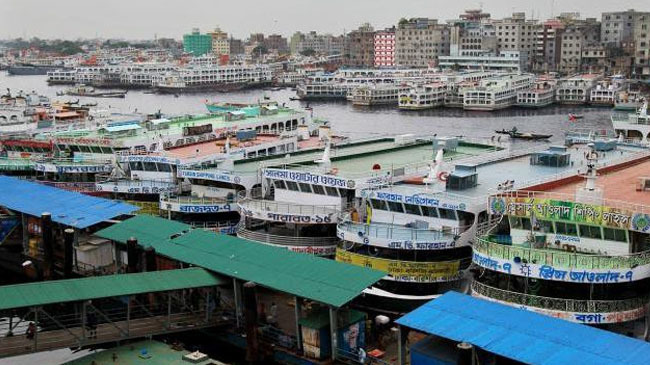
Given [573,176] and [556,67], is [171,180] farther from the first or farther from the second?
[556,67]

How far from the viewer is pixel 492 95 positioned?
116 m

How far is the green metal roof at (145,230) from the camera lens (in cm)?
2884

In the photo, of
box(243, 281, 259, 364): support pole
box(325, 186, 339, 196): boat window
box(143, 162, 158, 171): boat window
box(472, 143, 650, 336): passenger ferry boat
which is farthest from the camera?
box(143, 162, 158, 171): boat window

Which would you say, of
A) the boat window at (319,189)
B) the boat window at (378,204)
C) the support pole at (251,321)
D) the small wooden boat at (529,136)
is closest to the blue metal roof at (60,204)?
the boat window at (319,189)

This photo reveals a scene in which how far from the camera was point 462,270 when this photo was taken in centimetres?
2678

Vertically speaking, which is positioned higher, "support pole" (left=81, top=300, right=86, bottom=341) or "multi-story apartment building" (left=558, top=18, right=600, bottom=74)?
"multi-story apartment building" (left=558, top=18, right=600, bottom=74)

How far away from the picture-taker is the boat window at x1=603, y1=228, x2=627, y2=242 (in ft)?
74.4

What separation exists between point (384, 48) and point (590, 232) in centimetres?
16818

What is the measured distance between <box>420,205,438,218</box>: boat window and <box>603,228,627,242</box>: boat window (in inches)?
255

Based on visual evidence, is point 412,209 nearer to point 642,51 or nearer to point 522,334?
point 522,334

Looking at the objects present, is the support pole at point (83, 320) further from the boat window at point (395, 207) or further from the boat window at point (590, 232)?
the boat window at point (590, 232)

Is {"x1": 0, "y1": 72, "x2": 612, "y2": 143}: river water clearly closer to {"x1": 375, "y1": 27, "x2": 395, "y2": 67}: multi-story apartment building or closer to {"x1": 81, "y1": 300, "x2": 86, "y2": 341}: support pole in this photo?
{"x1": 375, "y1": 27, "x2": 395, "y2": 67}: multi-story apartment building

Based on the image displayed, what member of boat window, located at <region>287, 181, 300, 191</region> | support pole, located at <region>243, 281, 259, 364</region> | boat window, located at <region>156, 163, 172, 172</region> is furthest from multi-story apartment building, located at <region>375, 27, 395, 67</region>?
support pole, located at <region>243, 281, 259, 364</region>

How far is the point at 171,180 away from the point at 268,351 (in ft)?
57.7
